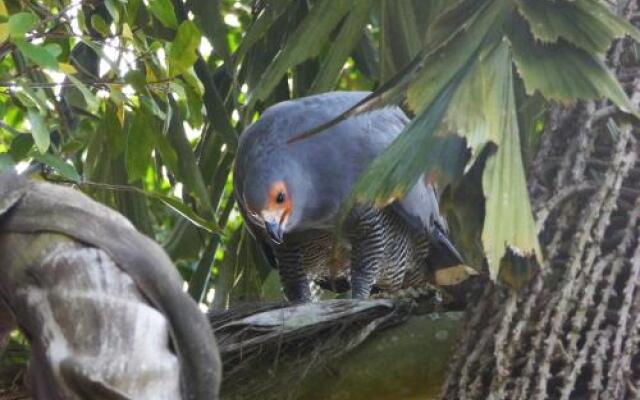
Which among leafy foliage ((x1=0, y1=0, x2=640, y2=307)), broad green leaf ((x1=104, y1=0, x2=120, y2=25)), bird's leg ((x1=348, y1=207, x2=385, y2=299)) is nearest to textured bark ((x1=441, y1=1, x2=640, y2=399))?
leafy foliage ((x1=0, y1=0, x2=640, y2=307))

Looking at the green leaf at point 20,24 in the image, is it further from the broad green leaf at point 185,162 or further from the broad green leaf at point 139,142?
the broad green leaf at point 185,162

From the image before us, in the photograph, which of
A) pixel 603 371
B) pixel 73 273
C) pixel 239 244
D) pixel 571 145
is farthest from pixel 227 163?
pixel 73 273

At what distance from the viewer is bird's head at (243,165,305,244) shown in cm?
337

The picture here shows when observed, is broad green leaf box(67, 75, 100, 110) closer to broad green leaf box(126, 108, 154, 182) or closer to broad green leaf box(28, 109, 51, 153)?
broad green leaf box(28, 109, 51, 153)

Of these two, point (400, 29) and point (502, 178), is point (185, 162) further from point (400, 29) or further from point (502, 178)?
point (502, 178)

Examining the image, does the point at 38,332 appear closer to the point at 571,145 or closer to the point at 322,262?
the point at 571,145

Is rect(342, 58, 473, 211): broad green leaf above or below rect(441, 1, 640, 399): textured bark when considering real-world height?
above

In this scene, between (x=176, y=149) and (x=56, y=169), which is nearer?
(x=56, y=169)

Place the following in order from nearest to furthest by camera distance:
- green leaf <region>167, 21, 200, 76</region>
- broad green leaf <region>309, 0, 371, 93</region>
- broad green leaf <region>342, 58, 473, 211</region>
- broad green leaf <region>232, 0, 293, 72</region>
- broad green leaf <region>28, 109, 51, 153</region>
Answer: broad green leaf <region>342, 58, 473, 211</region> < broad green leaf <region>28, 109, 51, 153</region> < green leaf <region>167, 21, 200, 76</region> < broad green leaf <region>309, 0, 371, 93</region> < broad green leaf <region>232, 0, 293, 72</region>

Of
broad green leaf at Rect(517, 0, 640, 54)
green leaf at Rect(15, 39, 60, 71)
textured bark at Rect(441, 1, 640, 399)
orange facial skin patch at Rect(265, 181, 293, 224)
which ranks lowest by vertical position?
orange facial skin patch at Rect(265, 181, 293, 224)

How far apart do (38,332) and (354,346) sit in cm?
155

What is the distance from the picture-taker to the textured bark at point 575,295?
6.77 feet

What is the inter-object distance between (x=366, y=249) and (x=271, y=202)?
38 centimetres

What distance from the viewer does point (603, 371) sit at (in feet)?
6.75
